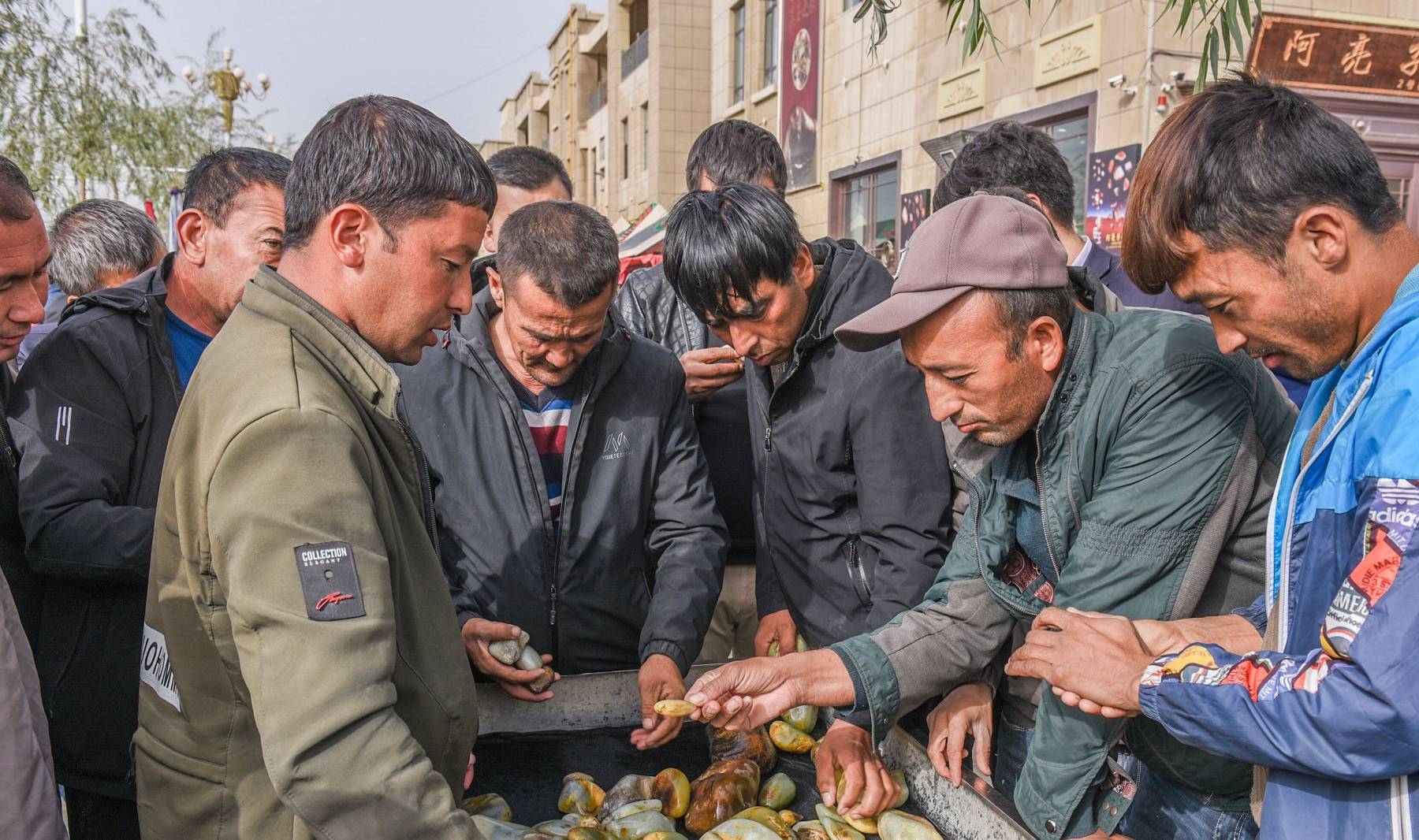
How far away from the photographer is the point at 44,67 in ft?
28.4

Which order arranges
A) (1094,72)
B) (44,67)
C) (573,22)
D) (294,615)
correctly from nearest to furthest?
(294,615) < (1094,72) < (44,67) < (573,22)

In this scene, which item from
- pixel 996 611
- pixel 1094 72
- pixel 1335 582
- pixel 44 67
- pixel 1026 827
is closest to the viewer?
pixel 1335 582

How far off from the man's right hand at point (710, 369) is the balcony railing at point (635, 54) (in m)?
20.0

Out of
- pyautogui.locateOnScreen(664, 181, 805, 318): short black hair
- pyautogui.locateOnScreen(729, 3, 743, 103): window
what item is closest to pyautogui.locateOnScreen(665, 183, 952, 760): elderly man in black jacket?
pyautogui.locateOnScreen(664, 181, 805, 318): short black hair

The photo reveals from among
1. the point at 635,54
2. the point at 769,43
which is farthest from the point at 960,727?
the point at 635,54

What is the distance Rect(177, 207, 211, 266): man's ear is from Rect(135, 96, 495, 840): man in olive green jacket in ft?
3.44

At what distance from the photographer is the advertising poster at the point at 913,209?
10.4m

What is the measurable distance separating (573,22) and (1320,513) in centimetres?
3006

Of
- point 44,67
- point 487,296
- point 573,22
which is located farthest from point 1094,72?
point 573,22

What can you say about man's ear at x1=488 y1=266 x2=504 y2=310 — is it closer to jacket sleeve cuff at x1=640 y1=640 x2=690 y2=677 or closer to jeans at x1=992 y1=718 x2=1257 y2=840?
jacket sleeve cuff at x1=640 y1=640 x2=690 y2=677

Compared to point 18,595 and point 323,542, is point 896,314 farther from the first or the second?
point 18,595

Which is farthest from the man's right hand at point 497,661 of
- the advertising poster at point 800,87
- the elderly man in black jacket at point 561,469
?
the advertising poster at point 800,87

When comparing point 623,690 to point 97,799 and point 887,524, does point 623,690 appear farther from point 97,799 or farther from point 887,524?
point 97,799

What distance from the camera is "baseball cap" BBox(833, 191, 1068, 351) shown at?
1.75 m
